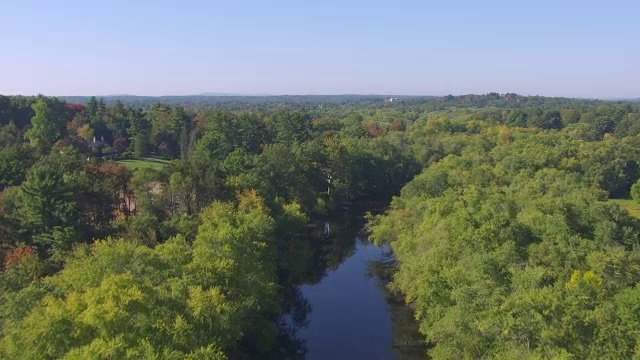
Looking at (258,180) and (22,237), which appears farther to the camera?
(258,180)

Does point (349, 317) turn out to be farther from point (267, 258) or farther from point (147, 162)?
point (147, 162)

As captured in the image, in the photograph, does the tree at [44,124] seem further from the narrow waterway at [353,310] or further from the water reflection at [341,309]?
the narrow waterway at [353,310]

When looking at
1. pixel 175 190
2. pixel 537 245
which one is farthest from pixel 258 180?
pixel 537 245

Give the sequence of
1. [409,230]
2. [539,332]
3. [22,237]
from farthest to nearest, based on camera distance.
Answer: [409,230]
[22,237]
[539,332]

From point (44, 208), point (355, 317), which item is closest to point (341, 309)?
point (355, 317)

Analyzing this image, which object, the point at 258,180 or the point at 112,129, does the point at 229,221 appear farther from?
the point at 112,129

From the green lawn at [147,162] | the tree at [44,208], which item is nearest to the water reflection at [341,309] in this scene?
the tree at [44,208]

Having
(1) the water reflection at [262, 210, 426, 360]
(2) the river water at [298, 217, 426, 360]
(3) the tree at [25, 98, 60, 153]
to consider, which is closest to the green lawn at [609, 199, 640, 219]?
(1) the water reflection at [262, 210, 426, 360]
